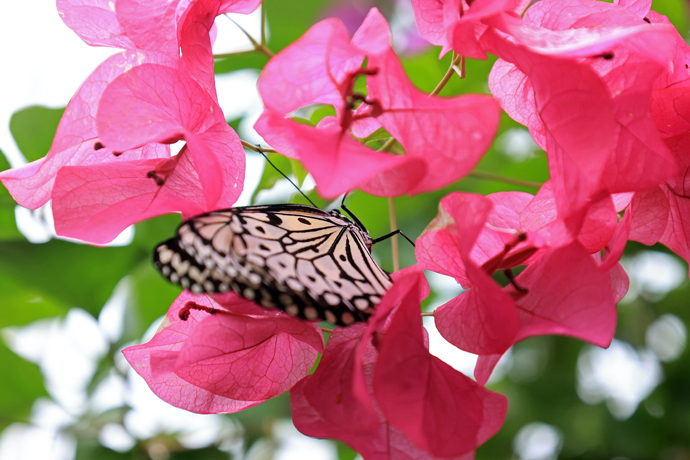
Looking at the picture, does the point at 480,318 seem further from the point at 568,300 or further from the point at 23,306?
the point at 23,306

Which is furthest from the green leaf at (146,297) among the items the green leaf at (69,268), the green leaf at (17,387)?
the green leaf at (17,387)

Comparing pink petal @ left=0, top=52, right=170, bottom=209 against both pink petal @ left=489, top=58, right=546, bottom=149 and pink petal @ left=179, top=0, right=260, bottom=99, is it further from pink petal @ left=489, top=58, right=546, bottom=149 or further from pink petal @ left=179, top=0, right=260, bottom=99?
pink petal @ left=489, top=58, right=546, bottom=149

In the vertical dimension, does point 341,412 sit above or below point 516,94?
below

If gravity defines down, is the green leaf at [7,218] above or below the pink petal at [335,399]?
below

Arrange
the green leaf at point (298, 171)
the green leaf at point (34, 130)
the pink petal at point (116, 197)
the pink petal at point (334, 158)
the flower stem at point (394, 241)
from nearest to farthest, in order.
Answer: the pink petal at point (334, 158), the pink petal at point (116, 197), the flower stem at point (394, 241), the green leaf at point (298, 171), the green leaf at point (34, 130)

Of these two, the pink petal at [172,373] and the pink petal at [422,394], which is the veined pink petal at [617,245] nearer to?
the pink petal at [422,394]

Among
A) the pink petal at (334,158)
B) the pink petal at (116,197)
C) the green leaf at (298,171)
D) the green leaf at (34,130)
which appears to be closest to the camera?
the pink petal at (334,158)

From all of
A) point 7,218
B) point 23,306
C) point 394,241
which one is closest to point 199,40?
point 394,241
